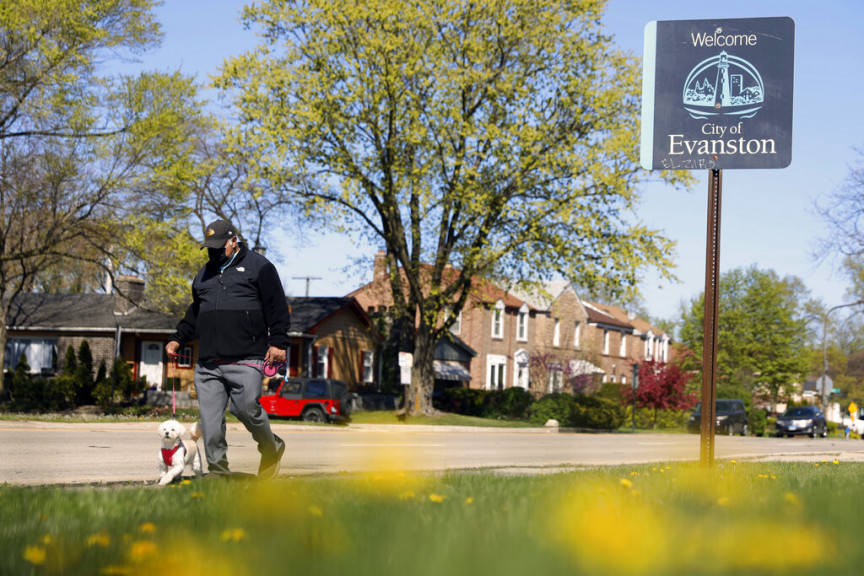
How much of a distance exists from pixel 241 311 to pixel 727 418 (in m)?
36.1

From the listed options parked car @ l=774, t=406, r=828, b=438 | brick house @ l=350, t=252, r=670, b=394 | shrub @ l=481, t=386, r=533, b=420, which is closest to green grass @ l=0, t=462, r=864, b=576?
shrub @ l=481, t=386, r=533, b=420

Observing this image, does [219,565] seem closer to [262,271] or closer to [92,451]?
[262,271]

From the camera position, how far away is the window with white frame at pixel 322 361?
45719 millimetres

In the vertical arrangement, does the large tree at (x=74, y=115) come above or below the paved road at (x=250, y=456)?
above

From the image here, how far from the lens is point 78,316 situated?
143ft

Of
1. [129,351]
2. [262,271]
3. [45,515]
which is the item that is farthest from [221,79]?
[45,515]

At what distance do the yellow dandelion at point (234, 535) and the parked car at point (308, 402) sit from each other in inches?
1060

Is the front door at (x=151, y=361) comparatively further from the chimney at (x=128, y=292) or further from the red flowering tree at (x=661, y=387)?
Result: the red flowering tree at (x=661, y=387)

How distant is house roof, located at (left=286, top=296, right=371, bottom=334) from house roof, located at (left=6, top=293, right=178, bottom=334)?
559cm

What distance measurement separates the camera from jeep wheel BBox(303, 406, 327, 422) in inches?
1213

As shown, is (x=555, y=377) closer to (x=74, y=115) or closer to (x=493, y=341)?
(x=493, y=341)

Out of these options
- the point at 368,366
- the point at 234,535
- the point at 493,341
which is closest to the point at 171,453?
the point at 234,535

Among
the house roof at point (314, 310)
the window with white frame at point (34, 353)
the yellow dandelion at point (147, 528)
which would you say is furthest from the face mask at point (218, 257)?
the window with white frame at point (34, 353)

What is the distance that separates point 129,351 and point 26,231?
23.6 feet
